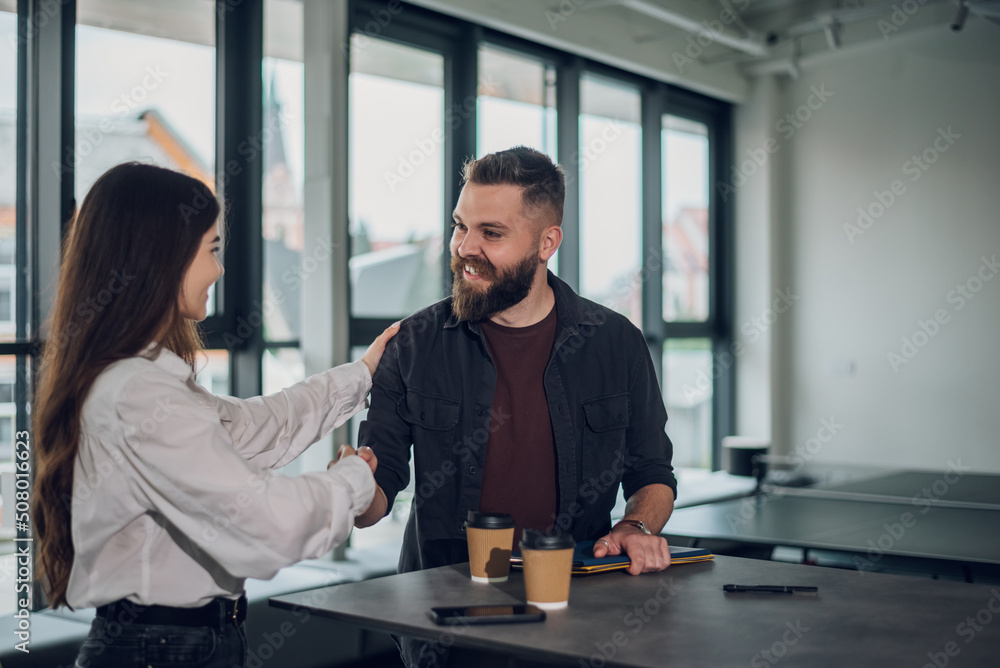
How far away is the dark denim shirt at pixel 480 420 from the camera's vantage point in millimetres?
1909

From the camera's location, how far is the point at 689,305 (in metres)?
6.36

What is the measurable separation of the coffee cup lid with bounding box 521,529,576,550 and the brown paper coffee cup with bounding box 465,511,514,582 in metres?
0.15

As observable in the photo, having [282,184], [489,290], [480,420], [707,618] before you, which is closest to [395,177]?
[282,184]

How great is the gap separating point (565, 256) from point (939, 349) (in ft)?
7.99

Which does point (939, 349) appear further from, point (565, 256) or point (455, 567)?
point (455, 567)

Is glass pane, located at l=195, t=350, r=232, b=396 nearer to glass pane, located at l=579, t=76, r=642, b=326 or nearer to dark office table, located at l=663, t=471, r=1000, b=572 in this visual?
dark office table, located at l=663, t=471, r=1000, b=572

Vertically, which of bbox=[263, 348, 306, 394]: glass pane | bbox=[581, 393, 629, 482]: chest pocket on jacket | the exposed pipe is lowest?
bbox=[581, 393, 629, 482]: chest pocket on jacket

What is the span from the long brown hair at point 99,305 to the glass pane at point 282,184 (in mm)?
2591

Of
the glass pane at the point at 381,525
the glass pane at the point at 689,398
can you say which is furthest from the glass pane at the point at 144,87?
the glass pane at the point at 689,398

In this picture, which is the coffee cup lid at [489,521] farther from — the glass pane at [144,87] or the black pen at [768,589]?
the glass pane at [144,87]

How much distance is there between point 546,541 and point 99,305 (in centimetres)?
71

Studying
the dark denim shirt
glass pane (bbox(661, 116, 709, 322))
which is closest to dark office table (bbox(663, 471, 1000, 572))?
the dark denim shirt

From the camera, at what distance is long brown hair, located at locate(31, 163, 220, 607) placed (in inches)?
51.0

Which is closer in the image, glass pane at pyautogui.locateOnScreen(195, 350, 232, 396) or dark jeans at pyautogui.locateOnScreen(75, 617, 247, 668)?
dark jeans at pyautogui.locateOnScreen(75, 617, 247, 668)
